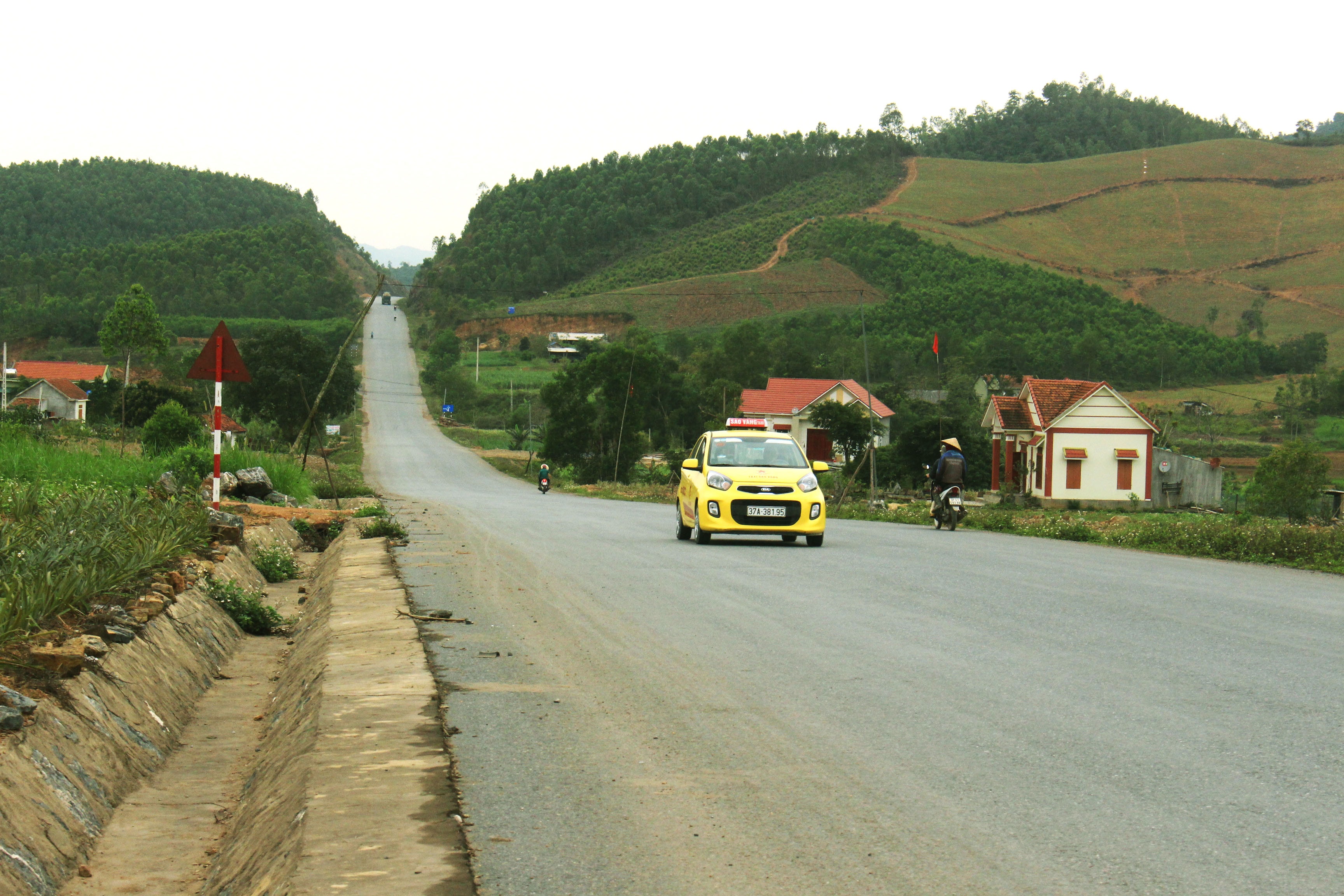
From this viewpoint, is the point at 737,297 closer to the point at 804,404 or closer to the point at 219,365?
the point at 804,404

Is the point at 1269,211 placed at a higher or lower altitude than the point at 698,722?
higher

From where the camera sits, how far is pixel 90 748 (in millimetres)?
5281

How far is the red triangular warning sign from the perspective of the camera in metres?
15.8

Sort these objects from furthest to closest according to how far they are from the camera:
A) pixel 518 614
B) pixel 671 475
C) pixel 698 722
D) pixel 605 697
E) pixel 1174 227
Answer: pixel 1174 227
pixel 671 475
pixel 518 614
pixel 605 697
pixel 698 722

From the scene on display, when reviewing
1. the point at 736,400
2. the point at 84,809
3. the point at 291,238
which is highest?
the point at 291,238

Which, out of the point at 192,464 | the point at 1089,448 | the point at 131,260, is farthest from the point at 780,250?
the point at 192,464

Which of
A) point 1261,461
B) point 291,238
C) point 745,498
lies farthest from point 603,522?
point 291,238

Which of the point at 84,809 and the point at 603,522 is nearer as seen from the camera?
the point at 84,809

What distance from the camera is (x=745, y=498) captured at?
17.5 meters

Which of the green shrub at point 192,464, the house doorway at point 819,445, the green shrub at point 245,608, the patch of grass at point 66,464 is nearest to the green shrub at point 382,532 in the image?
the patch of grass at point 66,464

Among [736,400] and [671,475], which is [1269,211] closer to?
[736,400]

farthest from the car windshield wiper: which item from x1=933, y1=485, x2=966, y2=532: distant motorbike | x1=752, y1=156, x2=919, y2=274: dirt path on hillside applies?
x1=752, y1=156, x2=919, y2=274: dirt path on hillside

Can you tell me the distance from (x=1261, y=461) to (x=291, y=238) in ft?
464

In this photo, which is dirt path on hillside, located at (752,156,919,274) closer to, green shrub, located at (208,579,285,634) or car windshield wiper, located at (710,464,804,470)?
car windshield wiper, located at (710,464,804,470)
